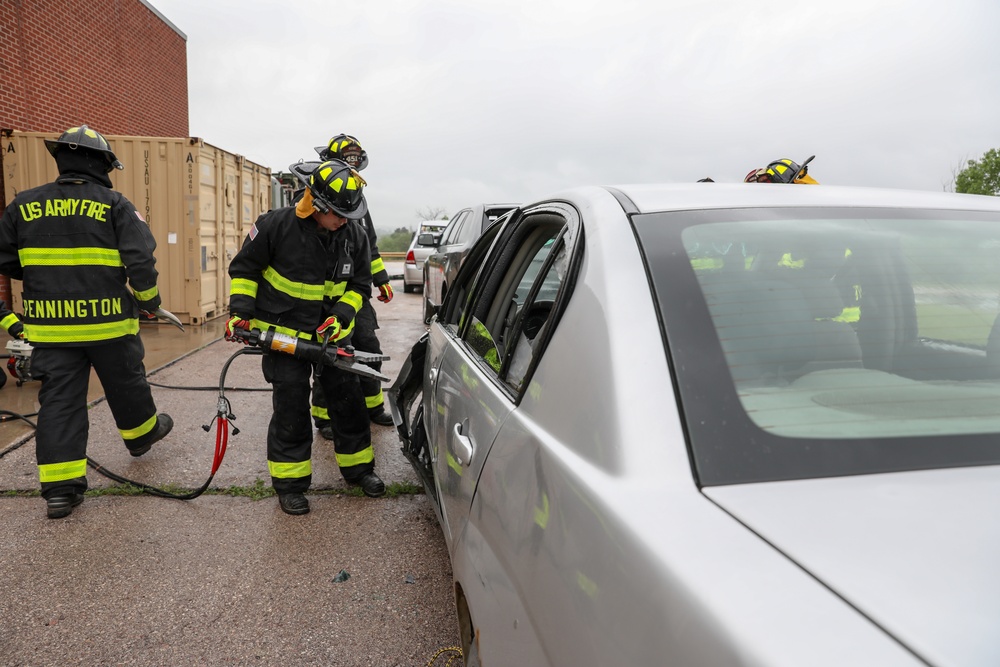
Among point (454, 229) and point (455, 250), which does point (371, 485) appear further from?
point (454, 229)

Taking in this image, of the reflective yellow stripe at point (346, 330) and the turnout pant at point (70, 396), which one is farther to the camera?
the reflective yellow stripe at point (346, 330)

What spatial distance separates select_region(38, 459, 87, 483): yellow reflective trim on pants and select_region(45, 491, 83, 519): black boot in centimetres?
8

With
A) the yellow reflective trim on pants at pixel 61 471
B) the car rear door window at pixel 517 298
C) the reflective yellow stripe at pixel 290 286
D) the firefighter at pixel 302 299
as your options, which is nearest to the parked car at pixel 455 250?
the firefighter at pixel 302 299

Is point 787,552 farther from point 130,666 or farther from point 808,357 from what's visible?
point 130,666

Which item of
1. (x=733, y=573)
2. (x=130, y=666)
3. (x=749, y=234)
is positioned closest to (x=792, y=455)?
(x=733, y=573)

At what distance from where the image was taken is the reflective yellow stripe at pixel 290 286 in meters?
3.54

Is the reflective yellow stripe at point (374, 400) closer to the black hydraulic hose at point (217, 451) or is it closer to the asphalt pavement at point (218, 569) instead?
the asphalt pavement at point (218, 569)

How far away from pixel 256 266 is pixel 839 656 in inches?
128

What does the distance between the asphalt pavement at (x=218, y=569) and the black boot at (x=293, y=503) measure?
0.13 ft

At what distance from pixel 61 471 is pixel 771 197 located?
3.48 meters

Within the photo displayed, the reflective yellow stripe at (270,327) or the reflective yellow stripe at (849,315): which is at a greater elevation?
the reflective yellow stripe at (849,315)

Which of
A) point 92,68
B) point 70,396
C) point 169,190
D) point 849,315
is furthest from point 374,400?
point 92,68

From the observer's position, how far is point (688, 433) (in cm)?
111

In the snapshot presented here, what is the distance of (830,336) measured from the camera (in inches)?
54.6
